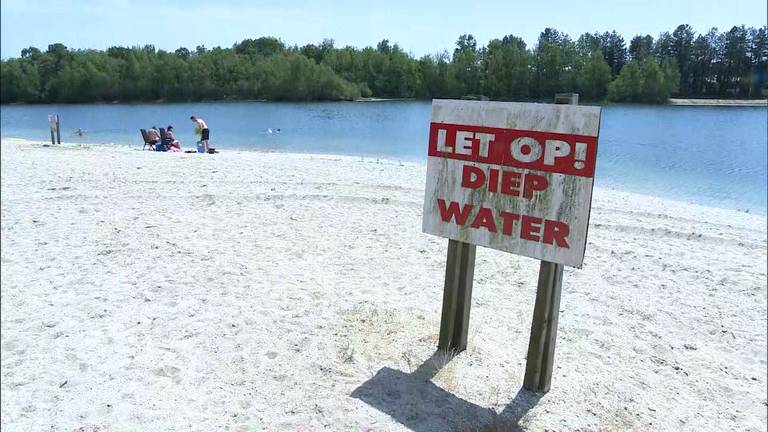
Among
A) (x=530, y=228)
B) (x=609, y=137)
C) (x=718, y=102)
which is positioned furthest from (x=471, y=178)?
(x=718, y=102)

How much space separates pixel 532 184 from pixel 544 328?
94 cm

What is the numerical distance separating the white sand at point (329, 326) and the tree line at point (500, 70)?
29.5 metres

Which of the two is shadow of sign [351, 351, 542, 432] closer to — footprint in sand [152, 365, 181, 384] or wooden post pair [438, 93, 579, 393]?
wooden post pair [438, 93, 579, 393]

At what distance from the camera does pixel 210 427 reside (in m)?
3.29

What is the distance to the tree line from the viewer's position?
172 feet

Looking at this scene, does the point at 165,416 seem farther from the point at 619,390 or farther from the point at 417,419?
the point at 619,390

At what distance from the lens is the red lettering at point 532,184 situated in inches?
147

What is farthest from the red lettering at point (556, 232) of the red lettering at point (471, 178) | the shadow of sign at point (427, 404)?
the shadow of sign at point (427, 404)

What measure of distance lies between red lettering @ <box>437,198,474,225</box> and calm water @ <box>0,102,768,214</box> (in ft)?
24.4

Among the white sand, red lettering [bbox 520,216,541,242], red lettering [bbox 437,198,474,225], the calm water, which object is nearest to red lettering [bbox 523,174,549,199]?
red lettering [bbox 520,216,541,242]

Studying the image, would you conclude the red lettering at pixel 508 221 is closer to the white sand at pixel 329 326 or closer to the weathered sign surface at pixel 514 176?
the weathered sign surface at pixel 514 176

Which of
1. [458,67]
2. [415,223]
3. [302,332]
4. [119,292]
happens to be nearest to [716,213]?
[415,223]

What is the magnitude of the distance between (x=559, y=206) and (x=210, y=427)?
242cm

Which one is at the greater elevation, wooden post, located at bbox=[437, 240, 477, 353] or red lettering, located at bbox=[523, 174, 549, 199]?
red lettering, located at bbox=[523, 174, 549, 199]
